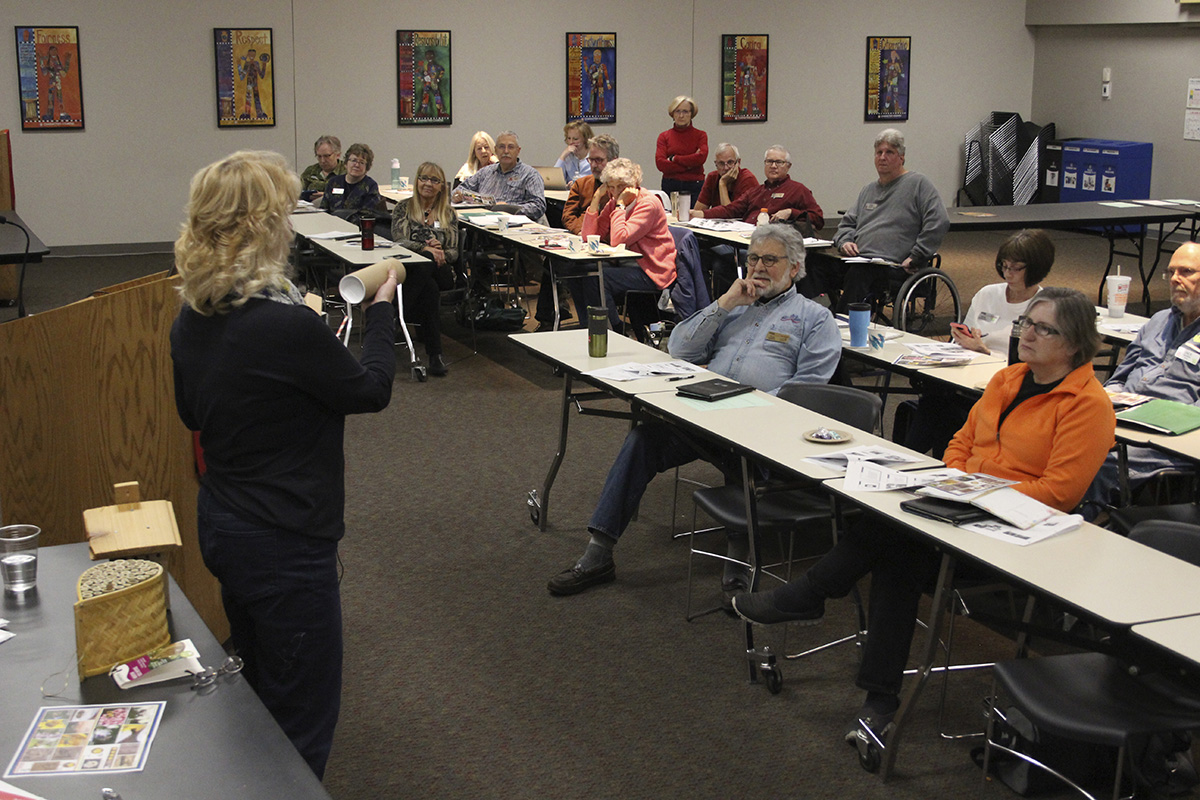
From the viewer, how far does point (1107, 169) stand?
12883mm

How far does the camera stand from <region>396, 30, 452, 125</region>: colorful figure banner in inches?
473

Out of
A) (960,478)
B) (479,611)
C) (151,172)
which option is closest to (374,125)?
(151,172)

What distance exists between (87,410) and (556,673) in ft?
5.00

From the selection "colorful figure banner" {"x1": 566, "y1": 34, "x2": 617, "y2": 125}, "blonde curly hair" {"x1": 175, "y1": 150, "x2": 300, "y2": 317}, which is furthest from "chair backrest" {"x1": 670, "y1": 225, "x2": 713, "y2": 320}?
"colorful figure banner" {"x1": 566, "y1": 34, "x2": 617, "y2": 125}

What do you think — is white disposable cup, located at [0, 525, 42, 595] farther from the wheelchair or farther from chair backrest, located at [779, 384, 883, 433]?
the wheelchair

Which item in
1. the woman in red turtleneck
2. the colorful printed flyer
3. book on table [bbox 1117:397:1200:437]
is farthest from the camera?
the woman in red turtleneck

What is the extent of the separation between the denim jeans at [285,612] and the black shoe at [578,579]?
5.50ft

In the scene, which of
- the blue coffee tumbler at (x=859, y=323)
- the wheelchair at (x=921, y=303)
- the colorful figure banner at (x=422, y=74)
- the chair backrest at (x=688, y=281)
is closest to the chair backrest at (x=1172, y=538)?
the blue coffee tumbler at (x=859, y=323)

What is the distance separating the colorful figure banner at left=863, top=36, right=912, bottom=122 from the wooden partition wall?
40.3ft

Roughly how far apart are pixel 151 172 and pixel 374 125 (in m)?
2.25

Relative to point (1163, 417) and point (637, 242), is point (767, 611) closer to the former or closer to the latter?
point (1163, 417)

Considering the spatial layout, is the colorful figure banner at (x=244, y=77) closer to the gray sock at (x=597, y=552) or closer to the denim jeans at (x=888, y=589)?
the gray sock at (x=597, y=552)

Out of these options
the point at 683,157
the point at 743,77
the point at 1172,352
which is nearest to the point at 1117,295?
the point at 1172,352

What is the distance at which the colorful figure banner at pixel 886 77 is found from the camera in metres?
14.0
